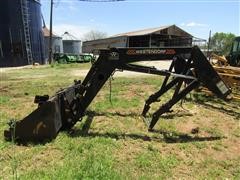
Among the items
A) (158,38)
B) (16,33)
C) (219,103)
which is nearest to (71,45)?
(158,38)

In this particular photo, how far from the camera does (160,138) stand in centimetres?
574

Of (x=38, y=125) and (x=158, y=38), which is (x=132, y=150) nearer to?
(x=38, y=125)

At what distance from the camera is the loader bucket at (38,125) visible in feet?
17.3

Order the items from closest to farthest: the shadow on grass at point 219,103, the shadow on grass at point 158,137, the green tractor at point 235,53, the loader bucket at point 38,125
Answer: the loader bucket at point 38,125 < the shadow on grass at point 158,137 < the shadow on grass at point 219,103 < the green tractor at point 235,53

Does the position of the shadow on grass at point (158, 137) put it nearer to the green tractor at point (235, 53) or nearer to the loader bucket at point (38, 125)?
the loader bucket at point (38, 125)

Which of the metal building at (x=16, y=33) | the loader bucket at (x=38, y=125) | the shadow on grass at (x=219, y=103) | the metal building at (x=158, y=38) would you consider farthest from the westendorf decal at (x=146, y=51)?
the metal building at (x=158, y=38)

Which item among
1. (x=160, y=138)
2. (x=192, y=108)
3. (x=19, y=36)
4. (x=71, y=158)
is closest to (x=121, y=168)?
(x=71, y=158)

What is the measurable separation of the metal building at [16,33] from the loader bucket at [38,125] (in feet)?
89.2

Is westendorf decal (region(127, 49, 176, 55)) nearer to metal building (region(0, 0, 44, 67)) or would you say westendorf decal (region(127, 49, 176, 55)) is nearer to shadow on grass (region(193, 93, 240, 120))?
shadow on grass (region(193, 93, 240, 120))

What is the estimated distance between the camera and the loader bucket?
17.3ft

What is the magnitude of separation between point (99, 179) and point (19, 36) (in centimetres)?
2933

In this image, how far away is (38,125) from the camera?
5.31m

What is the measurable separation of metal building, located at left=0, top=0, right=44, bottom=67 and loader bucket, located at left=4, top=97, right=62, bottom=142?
89.2 ft

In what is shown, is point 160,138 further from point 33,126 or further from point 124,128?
point 33,126
